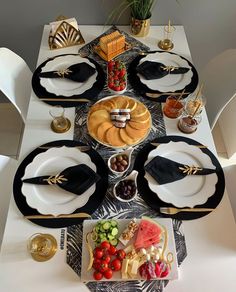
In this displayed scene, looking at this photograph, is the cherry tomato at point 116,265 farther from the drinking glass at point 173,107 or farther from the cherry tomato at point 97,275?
the drinking glass at point 173,107

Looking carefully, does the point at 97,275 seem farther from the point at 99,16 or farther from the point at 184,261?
the point at 99,16

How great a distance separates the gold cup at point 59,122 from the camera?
42.4 inches

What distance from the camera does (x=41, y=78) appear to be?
47.4 inches

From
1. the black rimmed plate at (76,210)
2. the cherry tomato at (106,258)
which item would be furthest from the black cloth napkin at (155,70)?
the cherry tomato at (106,258)

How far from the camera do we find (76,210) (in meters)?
0.88

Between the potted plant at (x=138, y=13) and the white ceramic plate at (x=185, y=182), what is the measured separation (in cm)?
69

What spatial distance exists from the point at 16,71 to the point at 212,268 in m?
1.17

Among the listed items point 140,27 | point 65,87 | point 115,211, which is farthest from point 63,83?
point 115,211

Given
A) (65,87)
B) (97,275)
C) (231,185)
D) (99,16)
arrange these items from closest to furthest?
1. (97,275)
2. (231,185)
3. (65,87)
4. (99,16)

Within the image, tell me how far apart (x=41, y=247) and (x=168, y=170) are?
0.48m

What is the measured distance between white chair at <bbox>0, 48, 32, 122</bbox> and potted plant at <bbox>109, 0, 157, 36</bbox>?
0.58m

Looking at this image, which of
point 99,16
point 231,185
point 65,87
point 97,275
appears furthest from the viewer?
point 99,16

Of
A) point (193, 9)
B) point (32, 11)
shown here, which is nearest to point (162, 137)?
point (193, 9)

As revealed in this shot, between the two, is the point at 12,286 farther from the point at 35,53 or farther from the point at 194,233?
the point at 35,53
